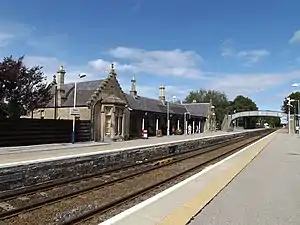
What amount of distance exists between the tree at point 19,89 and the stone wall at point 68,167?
43.3 ft

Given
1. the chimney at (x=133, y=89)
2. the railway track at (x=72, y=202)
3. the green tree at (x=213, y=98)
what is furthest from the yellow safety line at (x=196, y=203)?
the green tree at (x=213, y=98)

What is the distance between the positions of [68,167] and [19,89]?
18.4m

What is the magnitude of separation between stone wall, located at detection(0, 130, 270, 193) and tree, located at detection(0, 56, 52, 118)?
13.2 metres

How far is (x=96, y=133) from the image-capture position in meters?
37.5

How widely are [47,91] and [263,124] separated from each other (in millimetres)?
165018

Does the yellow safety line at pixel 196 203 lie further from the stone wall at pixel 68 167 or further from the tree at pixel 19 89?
the tree at pixel 19 89

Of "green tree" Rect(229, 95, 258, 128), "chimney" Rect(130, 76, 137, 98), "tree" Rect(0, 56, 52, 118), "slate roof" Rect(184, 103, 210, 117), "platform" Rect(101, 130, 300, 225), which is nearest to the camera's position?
"platform" Rect(101, 130, 300, 225)

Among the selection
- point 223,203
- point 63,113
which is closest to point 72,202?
point 223,203

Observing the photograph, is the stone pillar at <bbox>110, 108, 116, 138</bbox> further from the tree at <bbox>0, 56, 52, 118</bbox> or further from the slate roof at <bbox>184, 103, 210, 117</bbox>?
the slate roof at <bbox>184, 103, 210, 117</bbox>

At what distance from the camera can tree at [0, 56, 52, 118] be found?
29.4 m

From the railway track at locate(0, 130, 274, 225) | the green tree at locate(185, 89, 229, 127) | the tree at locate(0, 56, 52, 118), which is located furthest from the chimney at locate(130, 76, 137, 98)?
the green tree at locate(185, 89, 229, 127)

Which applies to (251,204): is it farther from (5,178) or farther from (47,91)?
(47,91)

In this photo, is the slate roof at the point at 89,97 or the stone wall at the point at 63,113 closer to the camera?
the stone wall at the point at 63,113

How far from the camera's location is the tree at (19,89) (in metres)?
29.4
